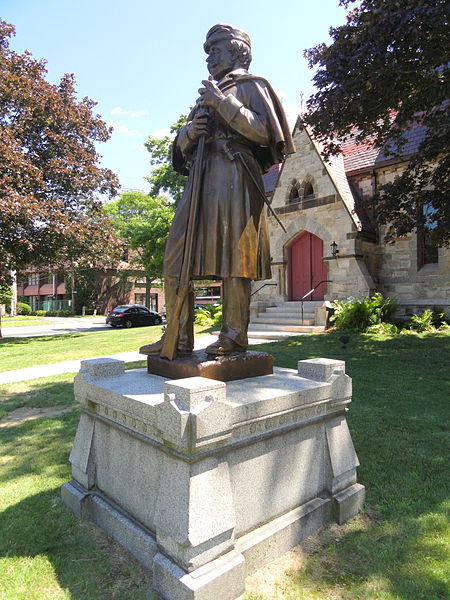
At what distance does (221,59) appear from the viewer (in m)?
3.44

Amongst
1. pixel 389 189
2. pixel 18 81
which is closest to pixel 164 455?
pixel 389 189

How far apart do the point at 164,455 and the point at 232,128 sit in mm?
2574

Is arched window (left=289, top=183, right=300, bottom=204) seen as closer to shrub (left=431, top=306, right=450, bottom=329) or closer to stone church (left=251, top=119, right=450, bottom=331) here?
stone church (left=251, top=119, right=450, bottom=331)

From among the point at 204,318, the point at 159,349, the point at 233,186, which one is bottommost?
the point at 204,318

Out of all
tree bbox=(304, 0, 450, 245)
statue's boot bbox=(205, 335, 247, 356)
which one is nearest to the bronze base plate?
statue's boot bbox=(205, 335, 247, 356)

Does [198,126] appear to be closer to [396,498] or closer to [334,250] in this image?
[396,498]

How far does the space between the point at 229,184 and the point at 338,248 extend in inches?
542

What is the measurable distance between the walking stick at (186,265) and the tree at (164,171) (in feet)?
78.2

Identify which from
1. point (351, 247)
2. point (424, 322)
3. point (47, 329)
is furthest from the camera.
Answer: point (47, 329)

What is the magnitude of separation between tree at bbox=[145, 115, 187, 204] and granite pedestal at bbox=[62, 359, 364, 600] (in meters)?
24.6

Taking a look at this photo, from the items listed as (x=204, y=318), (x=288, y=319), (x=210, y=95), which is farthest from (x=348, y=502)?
(x=204, y=318)

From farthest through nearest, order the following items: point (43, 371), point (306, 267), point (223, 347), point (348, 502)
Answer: point (306, 267) → point (43, 371) → point (223, 347) → point (348, 502)

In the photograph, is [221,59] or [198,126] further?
[221,59]

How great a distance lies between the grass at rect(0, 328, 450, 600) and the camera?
2.28 metres
